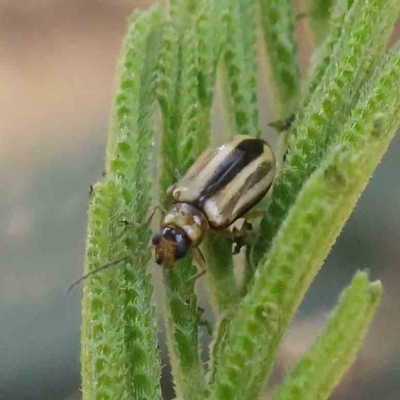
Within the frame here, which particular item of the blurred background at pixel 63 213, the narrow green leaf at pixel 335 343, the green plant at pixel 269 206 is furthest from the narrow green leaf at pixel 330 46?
the blurred background at pixel 63 213

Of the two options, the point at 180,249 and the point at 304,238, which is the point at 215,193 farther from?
the point at 304,238

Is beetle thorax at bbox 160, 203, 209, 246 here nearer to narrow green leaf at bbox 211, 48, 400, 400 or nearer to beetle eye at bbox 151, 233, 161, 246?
Result: beetle eye at bbox 151, 233, 161, 246

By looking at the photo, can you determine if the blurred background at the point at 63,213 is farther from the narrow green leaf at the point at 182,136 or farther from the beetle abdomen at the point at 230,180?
the narrow green leaf at the point at 182,136

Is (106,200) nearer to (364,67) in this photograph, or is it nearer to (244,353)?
(244,353)

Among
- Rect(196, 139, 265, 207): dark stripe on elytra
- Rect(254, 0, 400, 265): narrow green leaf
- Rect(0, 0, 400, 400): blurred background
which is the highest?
Rect(0, 0, 400, 400): blurred background

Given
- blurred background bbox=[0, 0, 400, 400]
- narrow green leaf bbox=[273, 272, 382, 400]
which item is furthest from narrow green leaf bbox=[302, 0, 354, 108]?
blurred background bbox=[0, 0, 400, 400]

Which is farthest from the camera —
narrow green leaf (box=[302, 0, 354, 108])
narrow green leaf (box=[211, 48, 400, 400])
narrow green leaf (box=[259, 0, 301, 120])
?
narrow green leaf (box=[259, 0, 301, 120])
